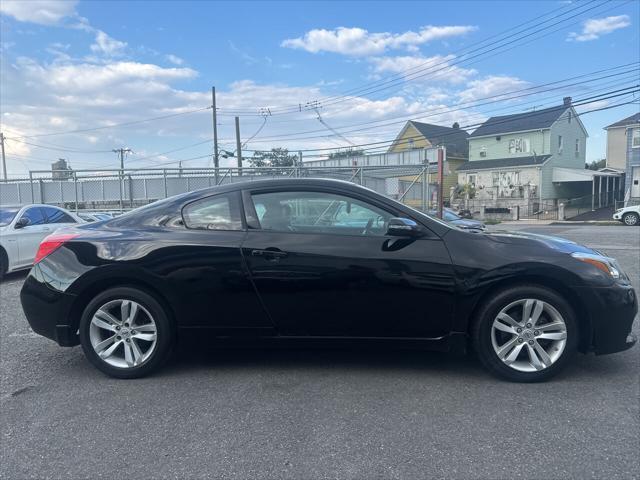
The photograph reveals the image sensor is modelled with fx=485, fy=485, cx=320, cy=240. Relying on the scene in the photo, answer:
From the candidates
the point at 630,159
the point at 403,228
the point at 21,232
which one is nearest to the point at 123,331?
the point at 403,228

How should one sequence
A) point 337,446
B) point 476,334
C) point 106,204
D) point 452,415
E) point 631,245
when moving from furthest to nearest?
point 106,204 → point 631,245 → point 476,334 → point 452,415 → point 337,446

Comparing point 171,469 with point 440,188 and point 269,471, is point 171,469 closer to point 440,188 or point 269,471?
point 269,471

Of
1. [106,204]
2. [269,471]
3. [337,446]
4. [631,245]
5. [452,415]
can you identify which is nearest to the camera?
[269,471]

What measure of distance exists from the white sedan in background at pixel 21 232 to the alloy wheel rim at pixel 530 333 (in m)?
7.84

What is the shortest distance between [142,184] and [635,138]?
3139cm

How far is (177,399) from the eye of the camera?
341 cm

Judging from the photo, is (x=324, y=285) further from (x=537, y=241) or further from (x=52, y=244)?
(x=52, y=244)

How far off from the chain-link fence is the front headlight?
993 centimetres

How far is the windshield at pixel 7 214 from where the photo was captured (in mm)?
8180

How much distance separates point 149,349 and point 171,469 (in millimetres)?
1338

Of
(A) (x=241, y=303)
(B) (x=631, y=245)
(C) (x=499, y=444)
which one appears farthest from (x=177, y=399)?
(B) (x=631, y=245)

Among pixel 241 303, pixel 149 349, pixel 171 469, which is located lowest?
pixel 171 469

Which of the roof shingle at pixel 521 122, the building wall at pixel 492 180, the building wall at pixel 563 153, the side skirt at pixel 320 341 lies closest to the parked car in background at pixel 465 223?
the side skirt at pixel 320 341

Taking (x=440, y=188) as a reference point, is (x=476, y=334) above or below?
below
